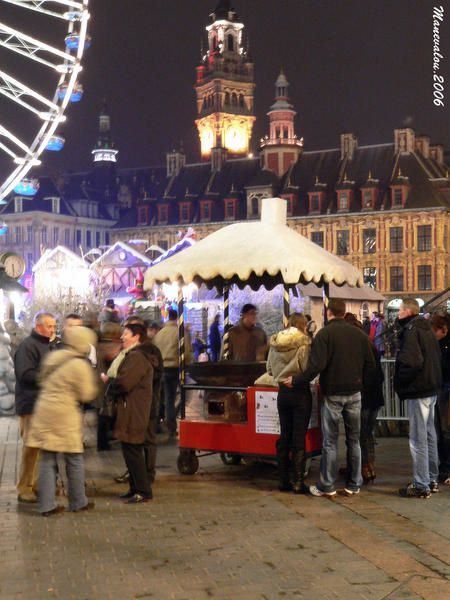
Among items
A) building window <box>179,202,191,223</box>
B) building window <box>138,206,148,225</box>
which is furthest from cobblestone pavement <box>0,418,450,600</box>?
building window <box>138,206,148,225</box>

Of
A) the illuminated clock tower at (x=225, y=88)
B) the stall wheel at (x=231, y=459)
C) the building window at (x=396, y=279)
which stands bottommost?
the stall wheel at (x=231, y=459)

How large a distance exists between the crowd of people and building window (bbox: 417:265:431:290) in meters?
47.9

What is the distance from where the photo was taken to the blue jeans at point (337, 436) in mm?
8703

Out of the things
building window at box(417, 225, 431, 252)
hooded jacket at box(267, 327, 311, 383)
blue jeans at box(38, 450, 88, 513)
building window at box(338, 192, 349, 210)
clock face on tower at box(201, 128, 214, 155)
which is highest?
clock face on tower at box(201, 128, 214, 155)

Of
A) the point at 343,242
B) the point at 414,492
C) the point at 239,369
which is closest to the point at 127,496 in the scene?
the point at 239,369

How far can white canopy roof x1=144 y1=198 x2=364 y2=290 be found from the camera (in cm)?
1016

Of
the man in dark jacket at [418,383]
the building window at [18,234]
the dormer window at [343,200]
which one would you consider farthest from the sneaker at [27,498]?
the building window at [18,234]

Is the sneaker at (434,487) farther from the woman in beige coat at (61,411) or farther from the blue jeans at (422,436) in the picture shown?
the woman in beige coat at (61,411)

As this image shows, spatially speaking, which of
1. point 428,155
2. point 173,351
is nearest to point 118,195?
point 428,155

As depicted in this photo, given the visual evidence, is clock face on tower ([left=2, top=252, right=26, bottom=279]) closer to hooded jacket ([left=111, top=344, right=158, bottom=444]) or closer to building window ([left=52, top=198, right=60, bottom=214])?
hooded jacket ([left=111, top=344, right=158, bottom=444])

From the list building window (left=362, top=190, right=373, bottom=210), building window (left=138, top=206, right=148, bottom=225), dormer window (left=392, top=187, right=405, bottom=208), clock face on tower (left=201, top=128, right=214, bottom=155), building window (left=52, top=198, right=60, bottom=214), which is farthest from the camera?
clock face on tower (left=201, top=128, right=214, bottom=155)

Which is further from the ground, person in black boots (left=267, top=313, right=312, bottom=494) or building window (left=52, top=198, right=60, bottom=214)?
building window (left=52, top=198, right=60, bottom=214)

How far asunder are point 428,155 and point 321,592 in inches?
2179

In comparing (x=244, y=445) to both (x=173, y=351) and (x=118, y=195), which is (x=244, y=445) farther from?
(x=118, y=195)
